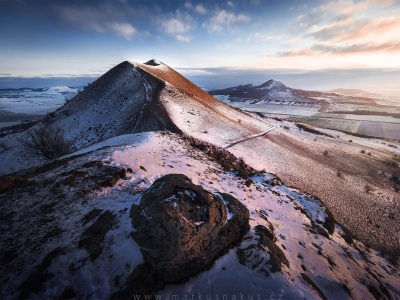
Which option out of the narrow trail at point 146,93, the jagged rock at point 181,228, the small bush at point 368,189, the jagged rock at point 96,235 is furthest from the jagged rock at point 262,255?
the narrow trail at point 146,93

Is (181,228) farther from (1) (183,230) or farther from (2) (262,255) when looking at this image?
(2) (262,255)

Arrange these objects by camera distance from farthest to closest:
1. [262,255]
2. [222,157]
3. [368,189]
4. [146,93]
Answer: [146,93]
[368,189]
[222,157]
[262,255]

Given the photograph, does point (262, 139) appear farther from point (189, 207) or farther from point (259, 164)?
point (189, 207)

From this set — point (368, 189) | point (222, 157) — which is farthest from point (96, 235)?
point (368, 189)

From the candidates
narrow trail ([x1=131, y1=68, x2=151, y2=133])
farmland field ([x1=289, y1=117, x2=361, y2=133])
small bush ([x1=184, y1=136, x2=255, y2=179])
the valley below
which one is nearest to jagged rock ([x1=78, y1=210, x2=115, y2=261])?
the valley below

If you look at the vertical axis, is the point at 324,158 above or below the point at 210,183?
below

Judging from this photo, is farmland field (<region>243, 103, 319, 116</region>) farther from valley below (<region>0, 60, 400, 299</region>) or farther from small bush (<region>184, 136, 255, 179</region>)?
small bush (<region>184, 136, 255, 179</region>)

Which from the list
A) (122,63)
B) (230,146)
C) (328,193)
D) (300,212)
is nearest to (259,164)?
(230,146)

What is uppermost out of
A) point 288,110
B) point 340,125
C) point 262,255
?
point 262,255

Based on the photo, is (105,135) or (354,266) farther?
(105,135)
